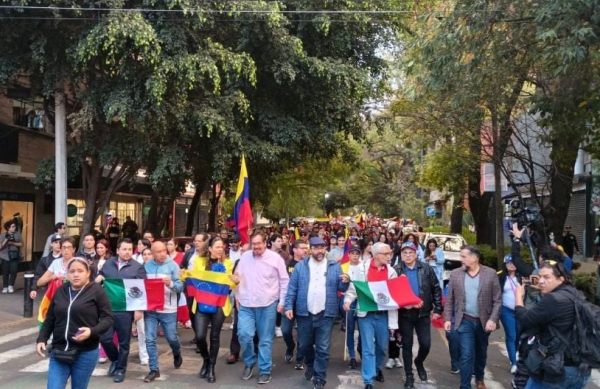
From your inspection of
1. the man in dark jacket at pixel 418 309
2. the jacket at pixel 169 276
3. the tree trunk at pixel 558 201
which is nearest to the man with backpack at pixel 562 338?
the man in dark jacket at pixel 418 309

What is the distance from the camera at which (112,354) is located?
6.90 m

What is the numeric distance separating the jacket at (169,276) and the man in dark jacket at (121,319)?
15 cm

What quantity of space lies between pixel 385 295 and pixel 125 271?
3319mm

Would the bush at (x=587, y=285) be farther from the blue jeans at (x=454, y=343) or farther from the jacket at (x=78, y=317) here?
the jacket at (x=78, y=317)

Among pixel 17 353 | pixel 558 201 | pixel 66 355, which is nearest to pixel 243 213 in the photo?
pixel 17 353

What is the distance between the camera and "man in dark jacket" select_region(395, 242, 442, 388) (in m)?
7.19

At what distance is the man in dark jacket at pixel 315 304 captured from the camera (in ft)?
22.8

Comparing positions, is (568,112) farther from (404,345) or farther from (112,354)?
(112,354)

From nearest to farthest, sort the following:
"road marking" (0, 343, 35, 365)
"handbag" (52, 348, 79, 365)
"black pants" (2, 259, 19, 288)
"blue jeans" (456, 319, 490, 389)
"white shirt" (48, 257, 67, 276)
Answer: "handbag" (52, 348, 79, 365), "blue jeans" (456, 319, 490, 389), "white shirt" (48, 257, 67, 276), "road marking" (0, 343, 35, 365), "black pants" (2, 259, 19, 288)

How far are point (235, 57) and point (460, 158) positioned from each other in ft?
32.2

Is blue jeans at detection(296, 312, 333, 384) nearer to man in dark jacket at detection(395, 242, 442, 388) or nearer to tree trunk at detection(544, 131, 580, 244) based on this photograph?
man in dark jacket at detection(395, 242, 442, 388)

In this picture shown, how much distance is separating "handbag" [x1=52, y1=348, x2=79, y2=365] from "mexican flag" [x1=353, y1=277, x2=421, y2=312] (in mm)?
3410

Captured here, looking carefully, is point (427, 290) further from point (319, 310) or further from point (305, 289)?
point (305, 289)

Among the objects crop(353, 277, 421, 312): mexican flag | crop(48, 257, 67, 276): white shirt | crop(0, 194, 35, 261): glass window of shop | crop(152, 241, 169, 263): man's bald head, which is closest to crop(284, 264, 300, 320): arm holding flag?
crop(353, 277, 421, 312): mexican flag
